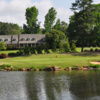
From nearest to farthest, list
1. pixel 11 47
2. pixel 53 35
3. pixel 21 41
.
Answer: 1. pixel 53 35
2. pixel 11 47
3. pixel 21 41

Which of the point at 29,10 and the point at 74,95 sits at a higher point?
the point at 29,10

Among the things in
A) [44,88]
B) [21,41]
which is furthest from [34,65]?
[21,41]

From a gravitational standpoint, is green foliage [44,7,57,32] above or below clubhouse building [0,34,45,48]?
above

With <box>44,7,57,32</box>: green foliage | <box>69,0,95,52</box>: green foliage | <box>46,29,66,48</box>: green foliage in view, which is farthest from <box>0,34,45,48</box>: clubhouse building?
<box>69,0,95,52</box>: green foliage

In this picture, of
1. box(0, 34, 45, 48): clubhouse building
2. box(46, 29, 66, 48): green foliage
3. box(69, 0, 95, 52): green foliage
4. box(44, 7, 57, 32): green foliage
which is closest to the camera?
box(69, 0, 95, 52): green foliage

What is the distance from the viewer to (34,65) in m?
34.0

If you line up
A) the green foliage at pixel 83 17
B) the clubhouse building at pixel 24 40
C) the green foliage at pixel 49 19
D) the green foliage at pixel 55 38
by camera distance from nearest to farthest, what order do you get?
the green foliage at pixel 83 17 < the green foliage at pixel 55 38 < the clubhouse building at pixel 24 40 < the green foliage at pixel 49 19

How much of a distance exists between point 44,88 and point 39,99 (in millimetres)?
3806

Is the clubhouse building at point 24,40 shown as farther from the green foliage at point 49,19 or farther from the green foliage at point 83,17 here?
the green foliage at point 83,17

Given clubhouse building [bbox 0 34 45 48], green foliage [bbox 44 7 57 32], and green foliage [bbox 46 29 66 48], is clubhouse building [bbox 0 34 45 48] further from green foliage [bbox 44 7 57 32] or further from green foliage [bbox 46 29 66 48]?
green foliage [bbox 46 29 66 48]

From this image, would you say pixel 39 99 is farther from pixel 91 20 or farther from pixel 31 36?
pixel 31 36

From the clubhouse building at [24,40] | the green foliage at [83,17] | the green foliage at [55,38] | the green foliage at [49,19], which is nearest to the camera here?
the green foliage at [83,17]

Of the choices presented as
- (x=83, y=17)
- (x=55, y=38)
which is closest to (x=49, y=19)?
(x=55, y=38)

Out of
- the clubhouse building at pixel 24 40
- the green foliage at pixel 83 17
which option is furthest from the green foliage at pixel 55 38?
the clubhouse building at pixel 24 40
